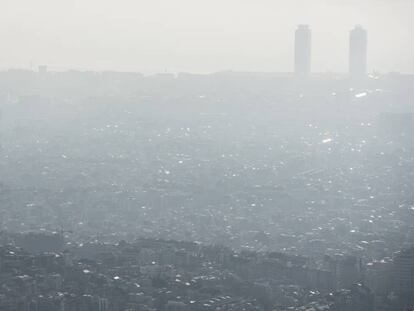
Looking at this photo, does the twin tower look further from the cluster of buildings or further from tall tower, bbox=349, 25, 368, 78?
the cluster of buildings

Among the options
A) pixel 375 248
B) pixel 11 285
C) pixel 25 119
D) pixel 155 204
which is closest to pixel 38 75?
pixel 25 119

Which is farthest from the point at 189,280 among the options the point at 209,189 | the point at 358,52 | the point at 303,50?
the point at 358,52

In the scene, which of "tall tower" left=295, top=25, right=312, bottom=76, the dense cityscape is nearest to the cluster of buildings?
the dense cityscape

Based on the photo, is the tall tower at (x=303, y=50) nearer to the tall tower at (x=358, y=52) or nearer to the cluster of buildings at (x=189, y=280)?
the tall tower at (x=358, y=52)

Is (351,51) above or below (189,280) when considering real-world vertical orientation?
above

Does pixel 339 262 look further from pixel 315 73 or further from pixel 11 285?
pixel 315 73

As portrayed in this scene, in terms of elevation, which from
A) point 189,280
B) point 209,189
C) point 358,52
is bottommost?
point 209,189

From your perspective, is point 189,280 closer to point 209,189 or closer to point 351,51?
point 209,189
